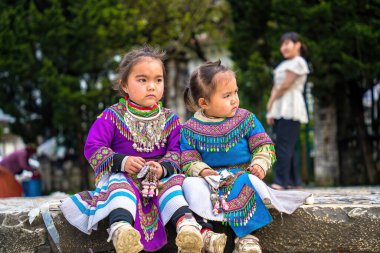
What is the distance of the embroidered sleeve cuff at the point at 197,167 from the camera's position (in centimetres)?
335

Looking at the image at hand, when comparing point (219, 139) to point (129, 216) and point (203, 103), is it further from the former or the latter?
point (129, 216)

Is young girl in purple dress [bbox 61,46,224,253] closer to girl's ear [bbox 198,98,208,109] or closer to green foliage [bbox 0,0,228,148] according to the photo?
girl's ear [bbox 198,98,208,109]

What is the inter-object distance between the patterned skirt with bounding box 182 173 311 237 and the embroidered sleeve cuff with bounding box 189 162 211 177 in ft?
0.36

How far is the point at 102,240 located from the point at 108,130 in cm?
63

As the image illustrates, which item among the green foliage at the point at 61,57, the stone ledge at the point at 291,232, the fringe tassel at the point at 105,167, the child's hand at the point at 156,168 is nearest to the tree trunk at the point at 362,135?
the green foliage at the point at 61,57

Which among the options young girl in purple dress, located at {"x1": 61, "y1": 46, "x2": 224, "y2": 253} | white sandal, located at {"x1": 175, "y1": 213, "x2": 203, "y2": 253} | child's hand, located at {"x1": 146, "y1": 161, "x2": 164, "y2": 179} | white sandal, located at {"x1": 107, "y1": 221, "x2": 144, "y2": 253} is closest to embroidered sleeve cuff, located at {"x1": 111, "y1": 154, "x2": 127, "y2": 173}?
young girl in purple dress, located at {"x1": 61, "y1": 46, "x2": 224, "y2": 253}

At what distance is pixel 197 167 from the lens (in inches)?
132

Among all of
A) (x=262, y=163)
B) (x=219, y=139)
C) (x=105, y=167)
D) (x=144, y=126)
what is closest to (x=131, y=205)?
(x=105, y=167)

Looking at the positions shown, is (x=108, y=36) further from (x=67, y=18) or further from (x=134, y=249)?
(x=134, y=249)

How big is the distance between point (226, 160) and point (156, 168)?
0.46 m

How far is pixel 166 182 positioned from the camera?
3.25 m

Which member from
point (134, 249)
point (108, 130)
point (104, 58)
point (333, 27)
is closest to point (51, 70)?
point (104, 58)

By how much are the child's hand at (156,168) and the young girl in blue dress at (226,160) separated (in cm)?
16

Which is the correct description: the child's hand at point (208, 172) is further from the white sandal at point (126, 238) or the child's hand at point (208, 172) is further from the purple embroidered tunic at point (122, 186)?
the white sandal at point (126, 238)
